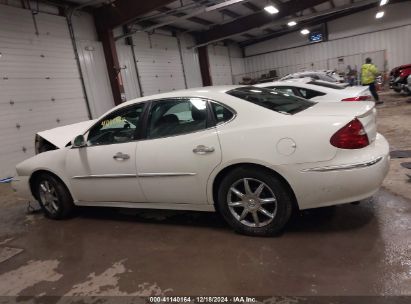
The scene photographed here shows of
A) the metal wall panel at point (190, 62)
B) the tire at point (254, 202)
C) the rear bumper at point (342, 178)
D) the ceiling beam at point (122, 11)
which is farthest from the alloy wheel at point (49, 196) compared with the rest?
the metal wall panel at point (190, 62)

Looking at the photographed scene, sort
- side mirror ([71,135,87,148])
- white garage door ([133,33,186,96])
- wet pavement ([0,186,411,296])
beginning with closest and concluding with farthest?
wet pavement ([0,186,411,296]), side mirror ([71,135,87,148]), white garage door ([133,33,186,96])

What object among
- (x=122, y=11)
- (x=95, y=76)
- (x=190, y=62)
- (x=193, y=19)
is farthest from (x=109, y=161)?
(x=190, y=62)

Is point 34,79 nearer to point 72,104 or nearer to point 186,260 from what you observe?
point 72,104

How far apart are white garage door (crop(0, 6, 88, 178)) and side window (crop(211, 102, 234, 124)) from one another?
647 cm

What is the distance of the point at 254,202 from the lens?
2.95m

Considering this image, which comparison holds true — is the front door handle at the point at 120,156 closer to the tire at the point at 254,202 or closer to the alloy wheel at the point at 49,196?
the tire at the point at 254,202

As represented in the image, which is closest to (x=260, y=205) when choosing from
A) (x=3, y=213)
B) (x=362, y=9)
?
(x=3, y=213)

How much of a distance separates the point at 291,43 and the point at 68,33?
16500 mm

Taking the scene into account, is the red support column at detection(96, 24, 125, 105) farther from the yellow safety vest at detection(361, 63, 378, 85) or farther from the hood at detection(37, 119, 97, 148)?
the yellow safety vest at detection(361, 63, 378, 85)

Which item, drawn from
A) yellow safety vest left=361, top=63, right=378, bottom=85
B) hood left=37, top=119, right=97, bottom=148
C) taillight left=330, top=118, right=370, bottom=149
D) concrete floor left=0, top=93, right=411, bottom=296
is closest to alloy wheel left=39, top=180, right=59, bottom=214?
concrete floor left=0, top=93, right=411, bottom=296

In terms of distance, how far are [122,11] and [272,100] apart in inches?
320

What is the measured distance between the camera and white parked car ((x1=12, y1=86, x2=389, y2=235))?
2.65 m

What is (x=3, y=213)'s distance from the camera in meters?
5.09

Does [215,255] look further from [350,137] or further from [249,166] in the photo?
[350,137]
